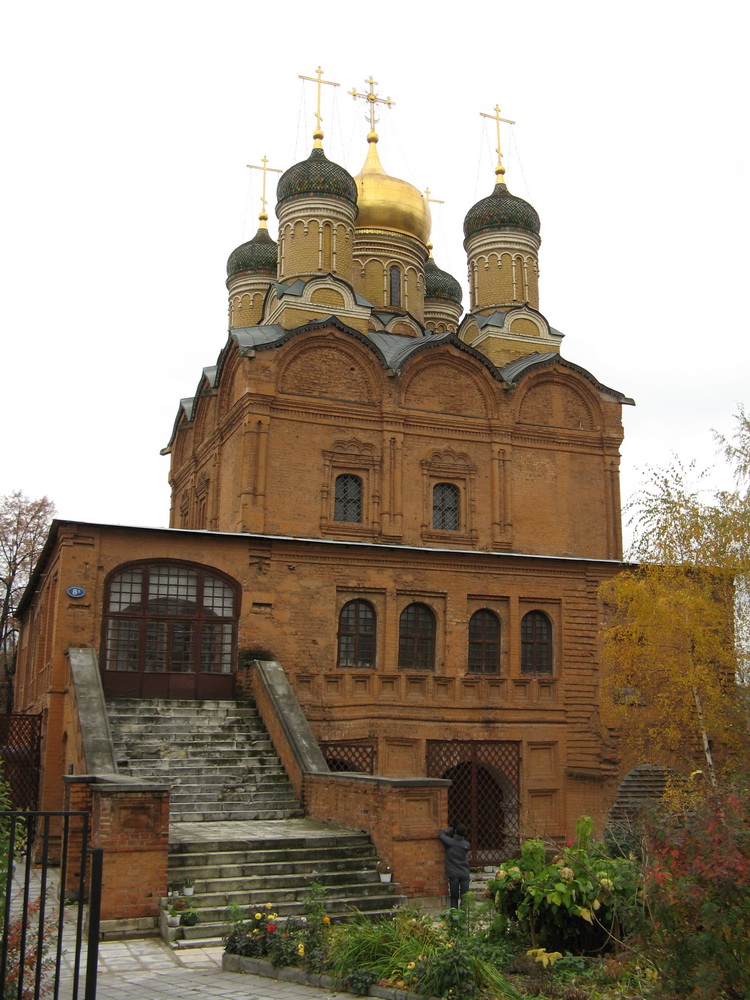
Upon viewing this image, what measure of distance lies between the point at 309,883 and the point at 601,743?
9772 mm

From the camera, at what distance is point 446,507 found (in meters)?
22.0

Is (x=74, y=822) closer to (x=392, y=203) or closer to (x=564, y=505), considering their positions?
(x=564, y=505)

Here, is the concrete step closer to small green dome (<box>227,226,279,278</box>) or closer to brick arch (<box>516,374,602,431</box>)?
brick arch (<box>516,374,602,431</box>)

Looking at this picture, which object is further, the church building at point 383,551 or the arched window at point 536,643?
the arched window at point 536,643

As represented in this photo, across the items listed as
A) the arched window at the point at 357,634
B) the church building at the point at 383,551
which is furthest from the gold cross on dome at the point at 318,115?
the arched window at the point at 357,634

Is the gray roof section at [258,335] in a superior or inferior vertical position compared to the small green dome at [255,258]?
inferior

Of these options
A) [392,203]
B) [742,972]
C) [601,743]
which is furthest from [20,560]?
[742,972]

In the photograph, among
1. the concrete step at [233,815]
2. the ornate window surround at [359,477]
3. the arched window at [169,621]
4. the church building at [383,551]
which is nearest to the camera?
the concrete step at [233,815]

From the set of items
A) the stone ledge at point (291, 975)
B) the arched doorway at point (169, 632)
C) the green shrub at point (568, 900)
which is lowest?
the stone ledge at point (291, 975)

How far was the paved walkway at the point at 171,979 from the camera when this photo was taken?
7.77 metres

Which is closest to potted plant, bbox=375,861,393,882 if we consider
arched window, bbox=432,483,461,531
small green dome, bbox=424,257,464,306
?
arched window, bbox=432,483,461,531

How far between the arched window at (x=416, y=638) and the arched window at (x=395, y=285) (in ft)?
36.1

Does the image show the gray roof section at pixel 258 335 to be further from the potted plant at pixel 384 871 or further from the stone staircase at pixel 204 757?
the potted plant at pixel 384 871

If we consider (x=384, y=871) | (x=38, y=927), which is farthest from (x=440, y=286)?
(x=38, y=927)
